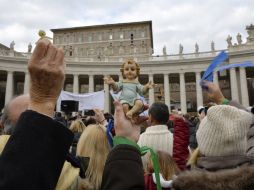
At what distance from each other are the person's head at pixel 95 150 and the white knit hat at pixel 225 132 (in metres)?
1.47

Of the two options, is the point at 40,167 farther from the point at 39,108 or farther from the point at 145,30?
the point at 145,30

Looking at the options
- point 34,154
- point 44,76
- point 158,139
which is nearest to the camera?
point 34,154

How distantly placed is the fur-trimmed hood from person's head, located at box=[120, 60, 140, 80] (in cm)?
535

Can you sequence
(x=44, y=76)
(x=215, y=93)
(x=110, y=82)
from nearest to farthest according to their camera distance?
(x=44, y=76) → (x=215, y=93) → (x=110, y=82)

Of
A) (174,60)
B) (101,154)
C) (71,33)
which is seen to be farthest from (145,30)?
(101,154)

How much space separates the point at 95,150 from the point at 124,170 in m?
1.98

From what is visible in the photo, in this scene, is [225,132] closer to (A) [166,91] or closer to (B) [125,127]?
(B) [125,127]

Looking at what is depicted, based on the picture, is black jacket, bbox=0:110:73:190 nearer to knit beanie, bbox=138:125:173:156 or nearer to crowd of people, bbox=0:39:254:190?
crowd of people, bbox=0:39:254:190

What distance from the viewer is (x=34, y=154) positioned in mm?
1437

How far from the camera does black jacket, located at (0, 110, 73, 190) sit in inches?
54.8

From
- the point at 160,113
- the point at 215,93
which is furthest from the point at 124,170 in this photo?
the point at 160,113

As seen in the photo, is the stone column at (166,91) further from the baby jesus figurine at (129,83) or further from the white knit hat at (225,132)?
the white knit hat at (225,132)

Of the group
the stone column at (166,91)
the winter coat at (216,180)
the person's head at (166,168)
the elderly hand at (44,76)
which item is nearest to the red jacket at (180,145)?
the person's head at (166,168)

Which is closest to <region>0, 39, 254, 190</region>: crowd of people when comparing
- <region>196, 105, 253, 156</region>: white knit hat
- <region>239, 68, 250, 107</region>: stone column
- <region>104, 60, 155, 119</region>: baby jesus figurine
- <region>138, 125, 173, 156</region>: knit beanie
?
<region>196, 105, 253, 156</region>: white knit hat
